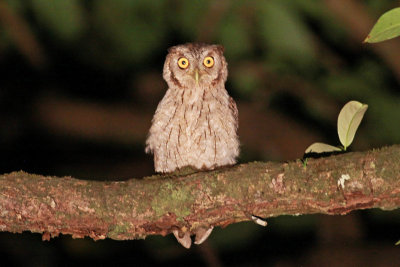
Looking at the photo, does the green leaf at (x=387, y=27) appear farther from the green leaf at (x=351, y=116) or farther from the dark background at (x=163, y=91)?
the dark background at (x=163, y=91)

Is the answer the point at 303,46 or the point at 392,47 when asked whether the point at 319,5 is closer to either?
the point at 303,46

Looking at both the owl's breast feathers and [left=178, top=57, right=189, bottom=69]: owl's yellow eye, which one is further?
[left=178, top=57, right=189, bottom=69]: owl's yellow eye

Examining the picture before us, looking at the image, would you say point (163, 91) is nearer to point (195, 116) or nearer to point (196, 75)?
point (196, 75)

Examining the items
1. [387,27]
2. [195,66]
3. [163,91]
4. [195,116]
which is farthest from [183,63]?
[387,27]

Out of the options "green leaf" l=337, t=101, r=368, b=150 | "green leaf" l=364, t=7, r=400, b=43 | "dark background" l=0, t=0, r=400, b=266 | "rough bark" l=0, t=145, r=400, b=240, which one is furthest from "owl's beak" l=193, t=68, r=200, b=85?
"green leaf" l=364, t=7, r=400, b=43

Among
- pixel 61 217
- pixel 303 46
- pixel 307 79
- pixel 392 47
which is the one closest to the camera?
pixel 61 217

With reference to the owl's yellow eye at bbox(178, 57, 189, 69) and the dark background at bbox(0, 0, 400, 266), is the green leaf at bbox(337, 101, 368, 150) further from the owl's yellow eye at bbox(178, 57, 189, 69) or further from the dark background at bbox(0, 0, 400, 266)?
the dark background at bbox(0, 0, 400, 266)

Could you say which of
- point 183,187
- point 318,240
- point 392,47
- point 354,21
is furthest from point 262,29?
point 183,187
